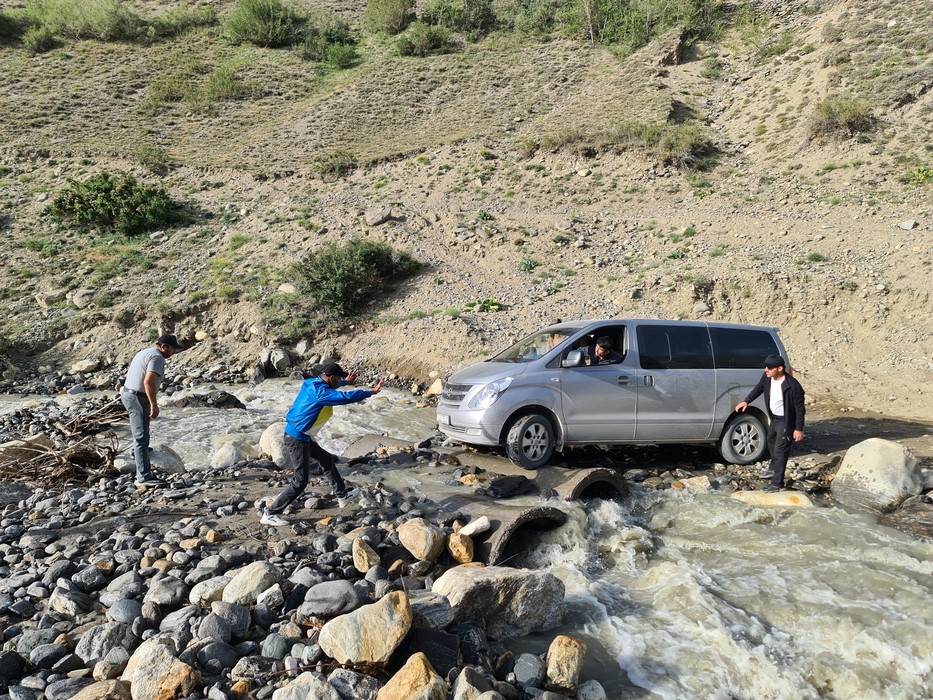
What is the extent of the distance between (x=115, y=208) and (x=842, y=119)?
97.3 ft

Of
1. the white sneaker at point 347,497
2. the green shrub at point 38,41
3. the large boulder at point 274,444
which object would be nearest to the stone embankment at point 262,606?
the white sneaker at point 347,497

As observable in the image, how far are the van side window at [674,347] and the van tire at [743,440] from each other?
1.02m

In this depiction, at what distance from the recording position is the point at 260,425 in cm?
1228

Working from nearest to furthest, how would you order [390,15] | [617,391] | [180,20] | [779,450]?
[779,450]
[617,391]
[390,15]
[180,20]

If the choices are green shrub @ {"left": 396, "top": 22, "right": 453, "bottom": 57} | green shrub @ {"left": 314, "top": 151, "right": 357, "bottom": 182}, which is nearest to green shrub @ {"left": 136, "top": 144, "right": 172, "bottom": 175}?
green shrub @ {"left": 314, "top": 151, "right": 357, "bottom": 182}

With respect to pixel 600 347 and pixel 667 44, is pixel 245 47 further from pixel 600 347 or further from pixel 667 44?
pixel 600 347

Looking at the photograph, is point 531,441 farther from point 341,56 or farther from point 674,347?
point 341,56

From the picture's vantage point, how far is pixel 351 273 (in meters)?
19.3

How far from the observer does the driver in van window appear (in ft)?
27.7

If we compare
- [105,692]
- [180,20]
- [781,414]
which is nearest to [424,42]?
[180,20]

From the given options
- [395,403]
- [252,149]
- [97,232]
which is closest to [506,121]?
[252,149]

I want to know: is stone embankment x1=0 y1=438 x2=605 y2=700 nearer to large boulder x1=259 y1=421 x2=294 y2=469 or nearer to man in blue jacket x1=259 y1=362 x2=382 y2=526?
man in blue jacket x1=259 y1=362 x2=382 y2=526

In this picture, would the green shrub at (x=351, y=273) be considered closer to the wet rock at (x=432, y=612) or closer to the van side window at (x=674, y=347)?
the van side window at (x=674, y=347)

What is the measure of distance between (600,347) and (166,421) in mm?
9077
